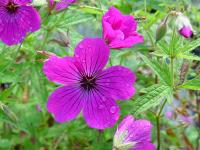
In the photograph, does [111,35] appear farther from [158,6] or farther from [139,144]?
[158,6]

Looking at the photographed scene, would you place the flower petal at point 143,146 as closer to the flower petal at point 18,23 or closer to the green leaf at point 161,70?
the green leaf at point 161,70

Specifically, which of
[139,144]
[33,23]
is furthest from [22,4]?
[139,144]

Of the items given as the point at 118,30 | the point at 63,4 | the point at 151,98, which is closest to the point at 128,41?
the point at 118,30

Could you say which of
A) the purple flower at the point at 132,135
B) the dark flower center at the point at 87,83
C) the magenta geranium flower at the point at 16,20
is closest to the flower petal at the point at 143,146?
the purple flower at the point at 132,135

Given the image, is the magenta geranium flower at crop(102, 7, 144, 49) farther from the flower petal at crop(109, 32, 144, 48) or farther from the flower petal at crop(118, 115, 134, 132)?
the flower petal at crop(118, 115, 134, 132)

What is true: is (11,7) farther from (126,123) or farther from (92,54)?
(126,123)

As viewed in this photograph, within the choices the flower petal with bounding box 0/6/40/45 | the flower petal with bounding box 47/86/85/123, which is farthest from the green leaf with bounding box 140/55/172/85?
the flower petal with bounding box 0/6/40/45
